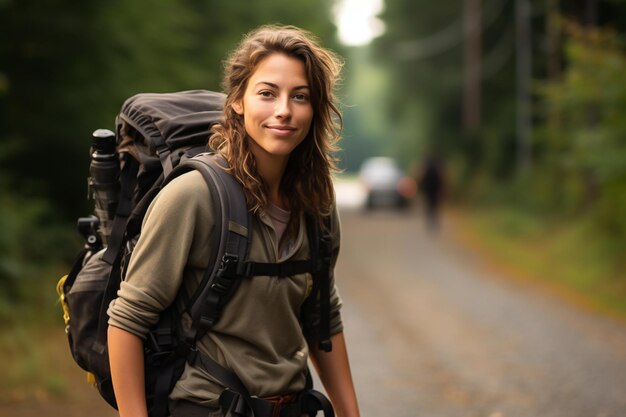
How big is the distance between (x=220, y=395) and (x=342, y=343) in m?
0.60

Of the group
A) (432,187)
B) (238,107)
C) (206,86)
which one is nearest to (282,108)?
(238,107)

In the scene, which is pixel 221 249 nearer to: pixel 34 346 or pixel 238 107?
pixel 238 107

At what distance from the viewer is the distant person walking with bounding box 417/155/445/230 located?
87.1 feet

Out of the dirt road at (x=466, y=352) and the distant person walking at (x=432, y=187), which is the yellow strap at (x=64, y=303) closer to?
the dirt road at (x=466, y=352)

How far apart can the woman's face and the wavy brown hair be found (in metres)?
0.02

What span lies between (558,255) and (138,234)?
1632cm

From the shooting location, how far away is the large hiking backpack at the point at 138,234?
2607 mm

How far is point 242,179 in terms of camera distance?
105 inches

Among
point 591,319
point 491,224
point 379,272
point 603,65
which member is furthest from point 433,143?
point 591,319

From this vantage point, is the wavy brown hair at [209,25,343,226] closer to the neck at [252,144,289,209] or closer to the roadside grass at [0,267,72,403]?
the neck at [252,144,289,209]

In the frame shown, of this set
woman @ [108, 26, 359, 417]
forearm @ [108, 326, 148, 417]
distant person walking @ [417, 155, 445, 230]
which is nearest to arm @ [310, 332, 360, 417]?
woman @ [108, 26, 359, 417]

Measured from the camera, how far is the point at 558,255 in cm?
1838

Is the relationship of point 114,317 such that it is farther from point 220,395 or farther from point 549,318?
point 549,318

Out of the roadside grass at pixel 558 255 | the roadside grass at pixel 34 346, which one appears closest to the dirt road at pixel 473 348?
the roadside grass at pixel 558 255
